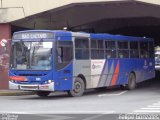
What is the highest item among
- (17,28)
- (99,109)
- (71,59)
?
(17,28)

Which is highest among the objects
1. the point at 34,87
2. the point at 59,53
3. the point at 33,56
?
the point at 59,53

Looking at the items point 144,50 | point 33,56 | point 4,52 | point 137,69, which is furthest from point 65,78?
point 144,50

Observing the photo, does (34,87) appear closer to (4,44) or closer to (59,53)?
(59,53)

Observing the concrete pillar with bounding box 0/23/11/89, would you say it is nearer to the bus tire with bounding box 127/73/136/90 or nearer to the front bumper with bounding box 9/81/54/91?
the front bumper with bounding box 9/81/54/91

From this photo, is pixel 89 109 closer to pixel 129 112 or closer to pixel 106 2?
pixel 129 112

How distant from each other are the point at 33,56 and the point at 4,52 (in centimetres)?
619

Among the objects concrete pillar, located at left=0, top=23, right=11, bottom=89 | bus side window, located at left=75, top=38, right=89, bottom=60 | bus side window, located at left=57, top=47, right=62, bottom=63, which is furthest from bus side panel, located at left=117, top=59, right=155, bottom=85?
concrete pillar, located at left=0, top=23, right=11, bottom=89

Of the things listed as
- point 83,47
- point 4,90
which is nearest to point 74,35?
point 83,47

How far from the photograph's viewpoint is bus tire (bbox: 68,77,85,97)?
21.7 m

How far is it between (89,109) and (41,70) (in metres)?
4.68

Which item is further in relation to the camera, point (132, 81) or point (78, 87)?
point (132, 81)

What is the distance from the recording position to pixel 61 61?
20.9m

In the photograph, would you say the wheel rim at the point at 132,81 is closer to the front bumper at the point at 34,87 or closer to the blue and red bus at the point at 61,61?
the blue and red bus at the point at 61,61

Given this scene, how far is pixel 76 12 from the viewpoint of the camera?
100ft
